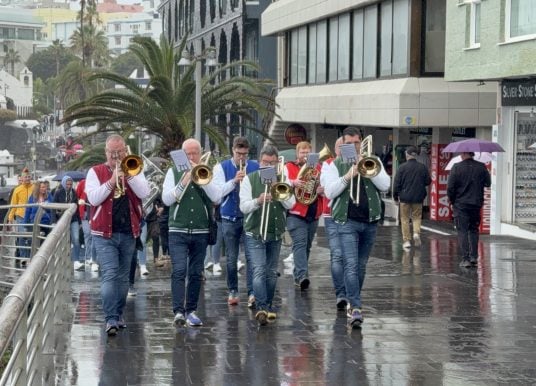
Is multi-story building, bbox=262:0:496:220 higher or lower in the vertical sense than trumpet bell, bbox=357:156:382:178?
higher

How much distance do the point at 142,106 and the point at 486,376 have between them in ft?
66.0

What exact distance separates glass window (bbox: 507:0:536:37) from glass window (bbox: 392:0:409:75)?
586 centimetres

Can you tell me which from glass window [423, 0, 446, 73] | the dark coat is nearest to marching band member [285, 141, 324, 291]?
the dark coat

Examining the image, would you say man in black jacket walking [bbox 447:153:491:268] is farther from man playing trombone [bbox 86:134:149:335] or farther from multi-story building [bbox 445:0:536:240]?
man playing trombone [bbox 86:134:149:335]

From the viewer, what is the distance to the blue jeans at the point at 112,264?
10.5 m

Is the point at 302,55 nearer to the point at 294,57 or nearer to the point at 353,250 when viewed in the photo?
the point at 294,57

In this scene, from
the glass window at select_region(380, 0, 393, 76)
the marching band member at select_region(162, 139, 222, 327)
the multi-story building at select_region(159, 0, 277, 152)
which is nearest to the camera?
the marching band member at select_region(162, 139, 222, 327)

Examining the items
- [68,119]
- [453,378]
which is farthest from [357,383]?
[68,119]

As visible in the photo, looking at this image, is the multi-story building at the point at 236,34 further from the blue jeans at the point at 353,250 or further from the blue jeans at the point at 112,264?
the blue jeans at the point at 112,264

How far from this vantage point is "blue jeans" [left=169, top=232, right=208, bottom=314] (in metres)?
10.8

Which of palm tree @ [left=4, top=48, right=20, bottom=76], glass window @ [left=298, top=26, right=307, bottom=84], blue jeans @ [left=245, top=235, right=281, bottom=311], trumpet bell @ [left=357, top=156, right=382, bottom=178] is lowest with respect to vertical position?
blue jeans @ [left=245, top=235, right=281, bottom=311]

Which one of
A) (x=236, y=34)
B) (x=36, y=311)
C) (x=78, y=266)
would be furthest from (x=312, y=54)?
(x=36, y=311)

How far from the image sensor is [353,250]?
1107 cm

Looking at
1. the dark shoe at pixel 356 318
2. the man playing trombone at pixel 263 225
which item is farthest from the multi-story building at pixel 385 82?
the dark shoe at pixel 356 318
